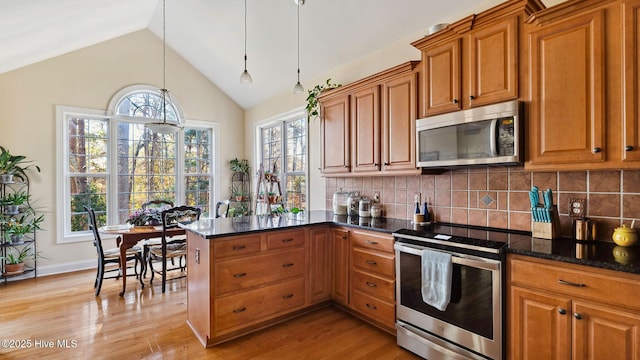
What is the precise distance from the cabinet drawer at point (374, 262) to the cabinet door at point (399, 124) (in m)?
0.81

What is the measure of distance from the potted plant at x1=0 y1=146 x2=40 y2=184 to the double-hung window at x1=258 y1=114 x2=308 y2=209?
11.0 ft

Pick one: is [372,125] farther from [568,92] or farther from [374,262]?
[568,92]

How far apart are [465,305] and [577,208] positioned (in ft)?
A: 3.35

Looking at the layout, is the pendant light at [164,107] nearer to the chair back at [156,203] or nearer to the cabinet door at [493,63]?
the chair back at [156,203]

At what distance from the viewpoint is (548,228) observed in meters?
2.04

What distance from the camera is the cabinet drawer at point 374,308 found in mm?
2518

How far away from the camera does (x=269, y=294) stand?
2.69 m

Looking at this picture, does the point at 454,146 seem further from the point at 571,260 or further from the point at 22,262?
the point at 22,262

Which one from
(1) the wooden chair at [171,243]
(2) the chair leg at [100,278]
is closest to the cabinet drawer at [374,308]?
(1) the wooden chair at [171,243]

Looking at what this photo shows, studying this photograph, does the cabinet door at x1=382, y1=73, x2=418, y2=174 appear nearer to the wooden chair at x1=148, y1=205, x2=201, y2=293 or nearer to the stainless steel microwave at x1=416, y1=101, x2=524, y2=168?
the stainless steel microwave at x1=416, y1=101, x2=524, y2=168

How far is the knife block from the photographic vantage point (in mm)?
2029

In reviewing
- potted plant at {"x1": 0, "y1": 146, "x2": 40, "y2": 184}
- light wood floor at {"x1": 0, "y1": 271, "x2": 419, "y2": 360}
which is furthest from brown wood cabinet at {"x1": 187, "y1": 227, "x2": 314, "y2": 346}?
potted plant at {"x1": 0, "y1": 146, "x2": 40, "y2": 184}

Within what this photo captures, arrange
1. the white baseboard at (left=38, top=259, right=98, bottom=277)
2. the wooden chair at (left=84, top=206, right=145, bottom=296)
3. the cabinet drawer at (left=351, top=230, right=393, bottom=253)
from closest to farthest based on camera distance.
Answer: the cabinet drawer at (left=351, top=230, right=393, bottom=253)
the wooden chair at (left=84, top=206, right=145, bottom=296)
the white baseboard at (left=38, top=259, right=98, bottom=277)

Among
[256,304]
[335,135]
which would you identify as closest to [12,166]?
[256,304]
